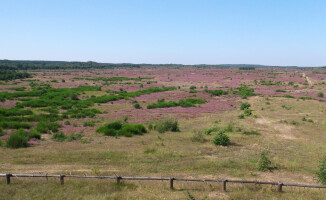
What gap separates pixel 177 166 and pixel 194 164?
1.18 metres

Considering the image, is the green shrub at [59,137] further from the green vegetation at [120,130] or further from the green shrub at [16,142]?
the green vegetation at [120,130]

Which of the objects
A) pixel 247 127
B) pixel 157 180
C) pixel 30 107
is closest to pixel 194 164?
pixel 157 180

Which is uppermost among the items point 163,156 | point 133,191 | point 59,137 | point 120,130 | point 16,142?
point 16,142

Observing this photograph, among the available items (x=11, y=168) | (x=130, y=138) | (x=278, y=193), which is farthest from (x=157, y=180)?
(x=130, y=138)

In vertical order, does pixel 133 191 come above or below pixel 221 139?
below

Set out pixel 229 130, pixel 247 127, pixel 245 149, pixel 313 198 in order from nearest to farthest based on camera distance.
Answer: pixel 313 198, pixel 245 149, pixel 229 130, pixel 247 127

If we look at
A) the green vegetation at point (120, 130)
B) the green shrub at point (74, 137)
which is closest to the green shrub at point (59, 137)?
the green shrub at point (74, 137)

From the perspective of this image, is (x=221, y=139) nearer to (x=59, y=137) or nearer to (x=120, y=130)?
(x=120, y=130)

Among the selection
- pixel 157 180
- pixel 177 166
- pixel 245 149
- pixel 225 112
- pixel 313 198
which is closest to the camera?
pixel 313 198

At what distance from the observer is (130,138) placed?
22047 millimetres

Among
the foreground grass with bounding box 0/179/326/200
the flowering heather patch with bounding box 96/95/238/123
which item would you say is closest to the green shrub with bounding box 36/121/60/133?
the flowering heather patch with bounding box 96/95/238/123

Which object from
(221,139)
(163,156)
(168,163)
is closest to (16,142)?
(163,156)

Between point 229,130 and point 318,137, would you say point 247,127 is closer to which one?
point 229,130

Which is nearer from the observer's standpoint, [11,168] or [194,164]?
[11,168]
